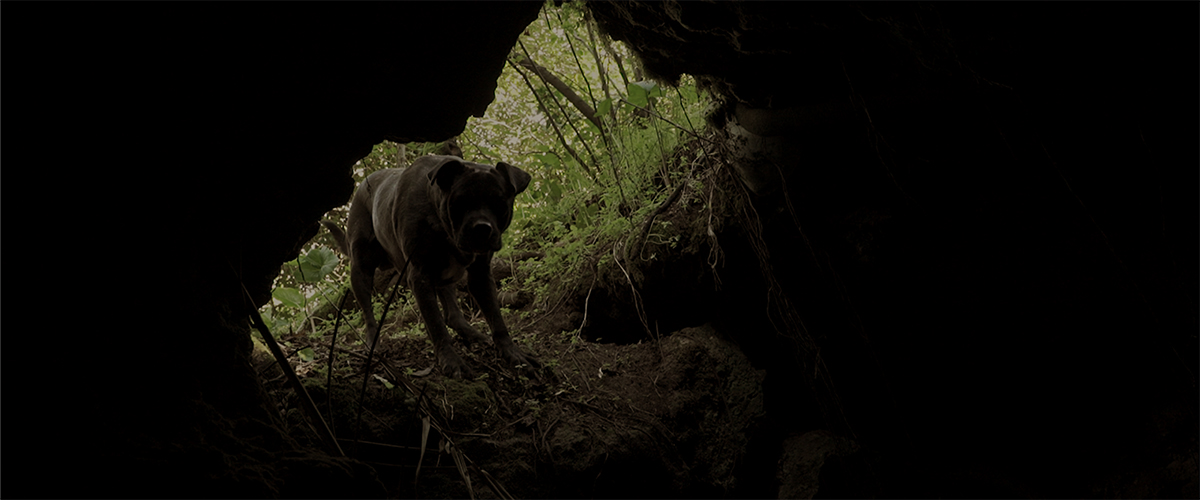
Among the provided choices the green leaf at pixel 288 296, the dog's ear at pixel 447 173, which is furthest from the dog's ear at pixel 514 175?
the green leaf at pixel 288 296

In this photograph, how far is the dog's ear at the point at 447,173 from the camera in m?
3.84

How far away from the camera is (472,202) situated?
12.6 ft

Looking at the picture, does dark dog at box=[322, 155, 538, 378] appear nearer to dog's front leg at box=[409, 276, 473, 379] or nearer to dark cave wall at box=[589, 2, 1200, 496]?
dog's front leg at box=[409, 276, 473, 379]

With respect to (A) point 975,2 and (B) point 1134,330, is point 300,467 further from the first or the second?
(B) point 1134,330

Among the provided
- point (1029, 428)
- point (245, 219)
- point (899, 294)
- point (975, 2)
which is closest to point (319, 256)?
point (245, 219)

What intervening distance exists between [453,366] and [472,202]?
103cm

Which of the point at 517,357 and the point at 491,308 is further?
the point at 491,308

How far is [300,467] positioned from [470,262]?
6.79 ft

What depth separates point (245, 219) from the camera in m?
2.51

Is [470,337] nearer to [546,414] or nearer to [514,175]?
[546,414]

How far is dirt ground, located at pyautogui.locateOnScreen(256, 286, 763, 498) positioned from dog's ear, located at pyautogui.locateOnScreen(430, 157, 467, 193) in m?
1.13

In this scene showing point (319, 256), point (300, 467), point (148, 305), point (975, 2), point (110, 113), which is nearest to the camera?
point (110, 113)

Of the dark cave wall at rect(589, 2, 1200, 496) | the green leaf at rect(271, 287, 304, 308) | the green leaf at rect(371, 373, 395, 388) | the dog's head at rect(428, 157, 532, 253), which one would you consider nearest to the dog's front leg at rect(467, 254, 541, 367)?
the dog's head at rect(428, 157, 532, 253)

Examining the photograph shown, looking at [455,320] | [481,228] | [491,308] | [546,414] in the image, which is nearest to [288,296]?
[455,320]
